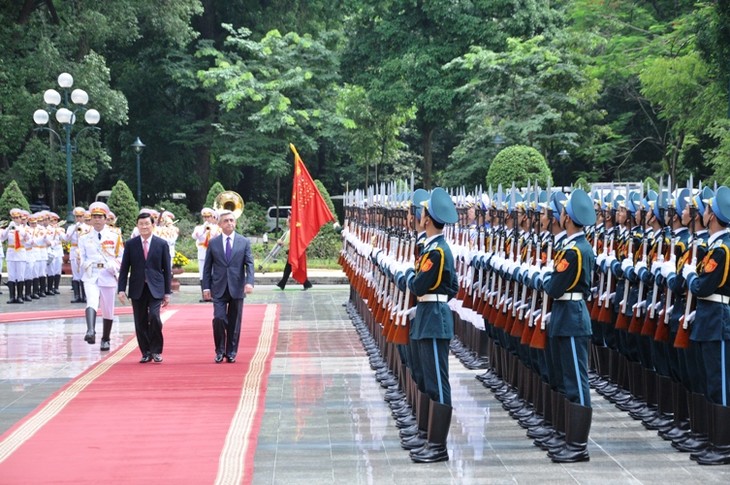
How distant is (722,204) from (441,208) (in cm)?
191

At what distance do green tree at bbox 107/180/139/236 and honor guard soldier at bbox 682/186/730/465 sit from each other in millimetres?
25206

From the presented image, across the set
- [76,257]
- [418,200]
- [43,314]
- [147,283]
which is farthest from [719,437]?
[76,257]

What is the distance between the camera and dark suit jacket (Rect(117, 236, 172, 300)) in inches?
508

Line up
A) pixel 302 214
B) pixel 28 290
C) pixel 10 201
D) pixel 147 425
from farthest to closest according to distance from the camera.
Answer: pixel 10 201 < pixel 28 290 < pixel 302 214 < pixel 147 425

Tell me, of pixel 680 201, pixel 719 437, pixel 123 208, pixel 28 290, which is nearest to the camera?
pixel 719 437

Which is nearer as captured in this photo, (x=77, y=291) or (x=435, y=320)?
(x=435, y=320)

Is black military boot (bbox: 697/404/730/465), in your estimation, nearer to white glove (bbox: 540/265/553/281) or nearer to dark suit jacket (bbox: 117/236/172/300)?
white glove (bbox: 540/265/553/281)

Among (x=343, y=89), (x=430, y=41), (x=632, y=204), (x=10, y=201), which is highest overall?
(x=430, y=41)

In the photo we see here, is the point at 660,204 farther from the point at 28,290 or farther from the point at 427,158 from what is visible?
the point at 427,158

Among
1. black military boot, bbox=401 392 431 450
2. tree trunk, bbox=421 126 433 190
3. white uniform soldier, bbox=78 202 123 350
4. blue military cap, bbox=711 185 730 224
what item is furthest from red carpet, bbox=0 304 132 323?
tree trunk, bbox=421 126 433 190

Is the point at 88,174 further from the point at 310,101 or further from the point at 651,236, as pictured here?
the point at 651,236

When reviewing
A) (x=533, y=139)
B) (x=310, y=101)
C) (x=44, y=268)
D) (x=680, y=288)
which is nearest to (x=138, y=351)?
(x=680, y=288)

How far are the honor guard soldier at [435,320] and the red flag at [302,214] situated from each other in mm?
10091

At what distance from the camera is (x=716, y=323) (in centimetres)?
782
